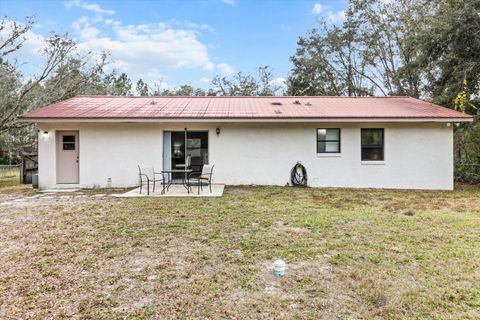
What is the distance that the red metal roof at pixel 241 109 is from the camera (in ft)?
33.3

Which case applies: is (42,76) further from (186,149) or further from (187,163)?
(187,163)

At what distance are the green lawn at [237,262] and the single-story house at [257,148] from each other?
3.60m

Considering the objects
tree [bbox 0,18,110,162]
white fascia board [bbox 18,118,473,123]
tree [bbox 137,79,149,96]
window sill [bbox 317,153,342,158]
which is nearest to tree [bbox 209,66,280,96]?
tree [bbox 137,79,149,96]

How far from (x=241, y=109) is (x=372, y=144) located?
4.90m

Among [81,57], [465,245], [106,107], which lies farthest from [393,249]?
[81,57]

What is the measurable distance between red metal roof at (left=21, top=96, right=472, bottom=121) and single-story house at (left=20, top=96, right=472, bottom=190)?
0.09 meters

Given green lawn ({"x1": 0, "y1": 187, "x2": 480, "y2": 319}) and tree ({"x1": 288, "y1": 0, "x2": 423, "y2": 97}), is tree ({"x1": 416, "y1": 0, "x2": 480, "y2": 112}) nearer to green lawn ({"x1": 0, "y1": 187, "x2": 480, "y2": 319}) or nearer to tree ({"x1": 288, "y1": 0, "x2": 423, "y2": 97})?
green lawn ({"x1": 0, "y1": 187, "x2": 480, "y2": 319})

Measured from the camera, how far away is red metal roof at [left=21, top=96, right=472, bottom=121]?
33.3 ft

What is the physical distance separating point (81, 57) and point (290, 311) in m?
19.8

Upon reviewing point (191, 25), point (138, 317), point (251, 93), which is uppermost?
point (191, 25)

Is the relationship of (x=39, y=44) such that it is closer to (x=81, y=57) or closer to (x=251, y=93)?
(x=81, y=57)

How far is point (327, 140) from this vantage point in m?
10.8

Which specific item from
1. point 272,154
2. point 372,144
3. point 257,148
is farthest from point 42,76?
point 372,144

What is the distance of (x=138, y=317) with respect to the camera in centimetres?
263
